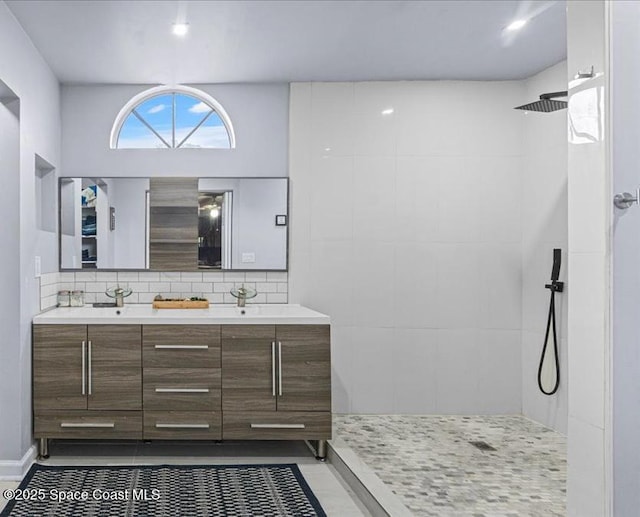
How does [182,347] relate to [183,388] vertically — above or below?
above

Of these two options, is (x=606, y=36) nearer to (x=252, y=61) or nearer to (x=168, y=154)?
(x=252, y=61)

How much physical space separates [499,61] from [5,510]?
12.9 ft

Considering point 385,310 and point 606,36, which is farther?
point 385,310

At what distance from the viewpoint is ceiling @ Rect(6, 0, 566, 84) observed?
3258 millimetres

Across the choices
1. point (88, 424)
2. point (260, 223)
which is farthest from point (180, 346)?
point (260, 223)

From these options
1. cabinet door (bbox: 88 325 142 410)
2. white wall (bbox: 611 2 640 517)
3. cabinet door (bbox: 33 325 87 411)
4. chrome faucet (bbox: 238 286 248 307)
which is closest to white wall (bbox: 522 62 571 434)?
chrome faucet (bbox: 238 286 248 307)

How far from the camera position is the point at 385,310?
4605 mm

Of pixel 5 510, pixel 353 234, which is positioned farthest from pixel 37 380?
pixel 353 234

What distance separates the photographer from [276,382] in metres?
3.77

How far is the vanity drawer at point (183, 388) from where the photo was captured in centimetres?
374

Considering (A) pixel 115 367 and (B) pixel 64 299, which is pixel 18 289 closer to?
(A) pixel 115 367

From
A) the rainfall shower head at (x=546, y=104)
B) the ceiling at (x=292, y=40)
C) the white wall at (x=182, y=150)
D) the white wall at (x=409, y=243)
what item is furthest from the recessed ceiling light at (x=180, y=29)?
the rainfall shower head at (x=546, y=104)

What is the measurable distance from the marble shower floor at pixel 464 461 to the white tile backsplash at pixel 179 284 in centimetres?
107

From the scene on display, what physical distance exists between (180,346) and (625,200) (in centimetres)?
268
